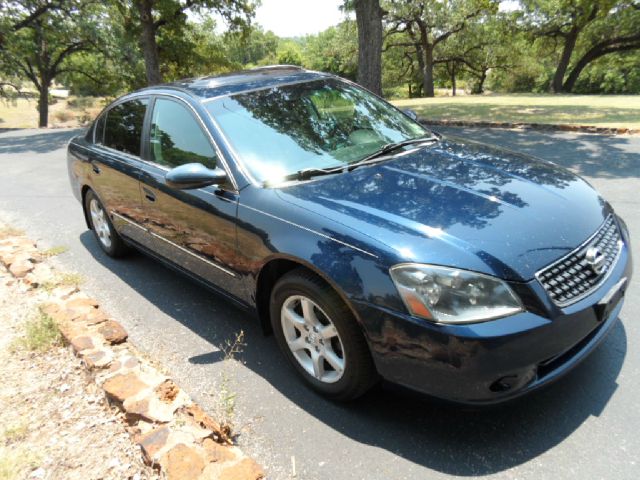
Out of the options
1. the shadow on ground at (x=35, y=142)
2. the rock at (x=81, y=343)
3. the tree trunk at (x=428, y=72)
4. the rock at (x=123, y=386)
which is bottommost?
the rock at (x=123, y=386)

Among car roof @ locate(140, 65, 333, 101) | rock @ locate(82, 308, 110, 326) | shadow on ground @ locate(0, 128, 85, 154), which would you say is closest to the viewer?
rock @ locate(82, 308, 110, 326)

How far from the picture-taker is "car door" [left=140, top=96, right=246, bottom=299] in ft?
9.68

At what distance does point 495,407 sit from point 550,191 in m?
1.29

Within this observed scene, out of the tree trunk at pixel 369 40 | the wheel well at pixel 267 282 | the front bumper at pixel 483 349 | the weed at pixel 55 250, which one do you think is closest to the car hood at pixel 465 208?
the front bumper at pixel 483 349

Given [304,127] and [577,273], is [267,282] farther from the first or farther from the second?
[577,273]

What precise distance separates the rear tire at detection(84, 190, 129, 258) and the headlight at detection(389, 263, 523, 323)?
11.2 ft

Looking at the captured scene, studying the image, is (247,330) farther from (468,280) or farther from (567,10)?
(567,10)

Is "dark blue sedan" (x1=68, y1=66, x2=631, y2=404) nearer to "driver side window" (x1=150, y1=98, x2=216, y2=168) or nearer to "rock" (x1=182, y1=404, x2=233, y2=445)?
"driver side window" (x1=150, y1=98, x2=216, y2=168)

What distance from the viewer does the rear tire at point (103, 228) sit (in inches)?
183

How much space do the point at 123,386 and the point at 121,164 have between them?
81.8 inches

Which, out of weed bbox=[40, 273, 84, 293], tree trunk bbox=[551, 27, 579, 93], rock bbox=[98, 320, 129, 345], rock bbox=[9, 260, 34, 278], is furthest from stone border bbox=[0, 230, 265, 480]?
tree trunk bbox=[551, 27, 579, 93]

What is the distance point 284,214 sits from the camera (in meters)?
2.55

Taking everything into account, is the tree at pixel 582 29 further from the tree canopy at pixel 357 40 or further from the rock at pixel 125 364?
the rock at pixel 125 364

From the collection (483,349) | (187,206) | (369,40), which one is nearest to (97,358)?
(187,206)
